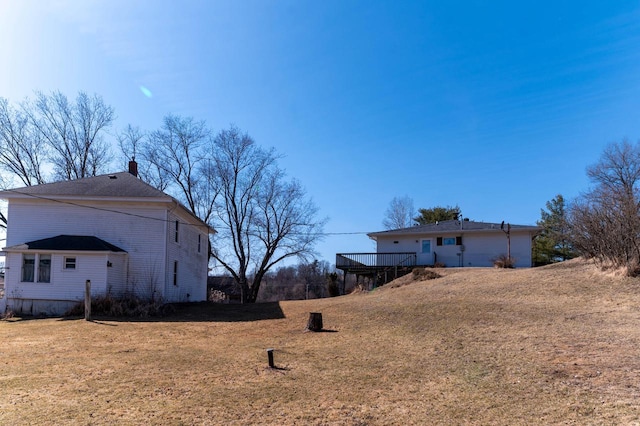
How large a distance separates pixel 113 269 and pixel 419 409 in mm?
15806

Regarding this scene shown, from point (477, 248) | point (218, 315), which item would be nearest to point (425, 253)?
point (477, 248)

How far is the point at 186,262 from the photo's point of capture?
75.3 ft

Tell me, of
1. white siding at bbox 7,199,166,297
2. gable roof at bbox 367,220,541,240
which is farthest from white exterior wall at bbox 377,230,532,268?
white siding at bbox 7,199,166,297

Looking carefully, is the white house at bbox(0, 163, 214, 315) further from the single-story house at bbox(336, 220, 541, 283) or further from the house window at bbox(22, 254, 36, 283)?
the single-story house at bbox(336, 220, 541, 283)

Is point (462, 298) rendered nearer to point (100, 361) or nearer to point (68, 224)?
point (100, 361)

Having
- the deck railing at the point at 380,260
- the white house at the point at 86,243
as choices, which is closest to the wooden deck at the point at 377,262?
the deck railing at the point at 380,260

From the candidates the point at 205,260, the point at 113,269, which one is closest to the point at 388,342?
the point at 113,269

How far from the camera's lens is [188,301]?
2306 cm

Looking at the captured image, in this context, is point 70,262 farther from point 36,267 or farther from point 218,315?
point 218,315

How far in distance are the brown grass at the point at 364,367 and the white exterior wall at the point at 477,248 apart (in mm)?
15715

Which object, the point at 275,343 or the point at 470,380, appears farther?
the point at 275,343

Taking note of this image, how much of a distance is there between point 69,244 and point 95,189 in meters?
3.05

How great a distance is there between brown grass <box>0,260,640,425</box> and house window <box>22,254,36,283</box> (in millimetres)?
5436

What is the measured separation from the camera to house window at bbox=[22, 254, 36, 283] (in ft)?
57.0
